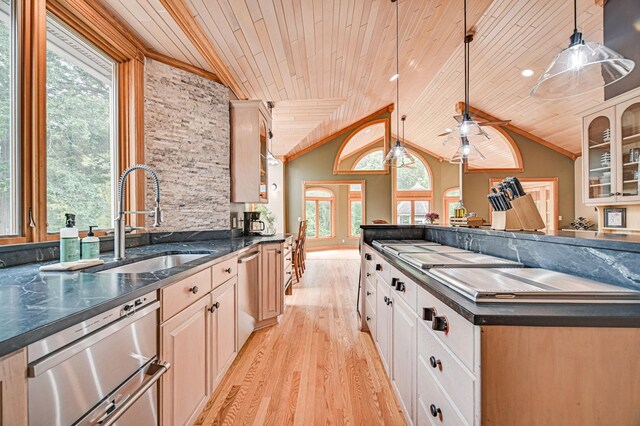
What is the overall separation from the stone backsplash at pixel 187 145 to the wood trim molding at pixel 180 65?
4cm

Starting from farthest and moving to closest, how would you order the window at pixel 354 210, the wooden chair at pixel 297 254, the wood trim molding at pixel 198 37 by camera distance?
the window at pixel 354 210, the wooden chair at pixel 297 254, the wood trim molding at pixel 198 37

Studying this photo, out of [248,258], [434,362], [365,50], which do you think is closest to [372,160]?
[365,50]

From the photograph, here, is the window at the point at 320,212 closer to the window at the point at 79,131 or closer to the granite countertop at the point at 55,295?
the window at the point at 79,131

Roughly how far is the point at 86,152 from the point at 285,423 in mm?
2181

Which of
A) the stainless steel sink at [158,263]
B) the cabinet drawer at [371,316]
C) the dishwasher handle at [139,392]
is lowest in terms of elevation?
the cabinet drawer at [371,316]

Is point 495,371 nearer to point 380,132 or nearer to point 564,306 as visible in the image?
point 564,306

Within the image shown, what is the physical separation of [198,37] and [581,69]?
2.67 metres

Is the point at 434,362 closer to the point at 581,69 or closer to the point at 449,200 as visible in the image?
the point at 581,69

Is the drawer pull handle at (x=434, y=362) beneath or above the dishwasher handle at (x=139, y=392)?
above

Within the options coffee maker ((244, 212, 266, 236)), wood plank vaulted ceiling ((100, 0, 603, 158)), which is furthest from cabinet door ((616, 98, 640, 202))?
coffee maker ((244, 212, 266, 236))

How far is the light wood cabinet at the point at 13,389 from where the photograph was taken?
1.91 feet

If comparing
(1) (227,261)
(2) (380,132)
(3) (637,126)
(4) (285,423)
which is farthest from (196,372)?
(2) (380,132)

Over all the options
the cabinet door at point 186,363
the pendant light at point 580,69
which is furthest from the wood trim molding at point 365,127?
the cabinet door at point 186,363

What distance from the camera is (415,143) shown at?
400 inches
